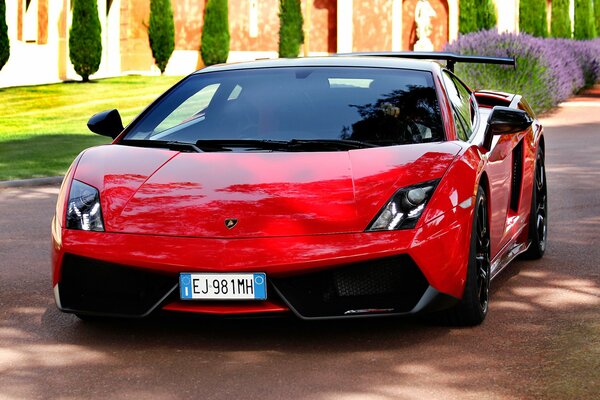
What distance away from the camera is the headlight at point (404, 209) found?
5.81 meters

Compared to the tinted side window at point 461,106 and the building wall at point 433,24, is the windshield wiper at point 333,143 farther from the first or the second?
the building wall at point 433,24

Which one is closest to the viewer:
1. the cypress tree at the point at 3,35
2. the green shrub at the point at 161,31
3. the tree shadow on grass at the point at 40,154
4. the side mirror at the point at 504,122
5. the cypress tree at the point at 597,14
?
the side mirror at the point at 504,122

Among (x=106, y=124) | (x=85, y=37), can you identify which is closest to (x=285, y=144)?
(x=106, y=124)

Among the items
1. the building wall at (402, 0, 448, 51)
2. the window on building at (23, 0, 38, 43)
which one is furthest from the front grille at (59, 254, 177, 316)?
the building wall at (402, 0, 448, 51)

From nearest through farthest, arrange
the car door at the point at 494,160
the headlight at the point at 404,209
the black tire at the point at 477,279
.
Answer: the headlight at the point at 404,209, the black tire at the point at 477,279, the car door at the point at 494,160

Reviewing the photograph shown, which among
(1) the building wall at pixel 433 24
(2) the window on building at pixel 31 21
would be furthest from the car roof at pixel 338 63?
(1) the building wall at pixel 433 24

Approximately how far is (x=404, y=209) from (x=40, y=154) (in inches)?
510

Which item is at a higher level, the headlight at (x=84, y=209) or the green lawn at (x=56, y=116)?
the headlight at (x=84, y=209)

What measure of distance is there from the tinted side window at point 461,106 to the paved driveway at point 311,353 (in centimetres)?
98

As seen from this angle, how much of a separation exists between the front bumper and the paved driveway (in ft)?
0.76

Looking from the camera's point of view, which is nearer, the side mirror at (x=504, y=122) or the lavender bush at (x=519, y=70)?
the side mirror at (x=504, y=122)

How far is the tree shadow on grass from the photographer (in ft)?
50.8

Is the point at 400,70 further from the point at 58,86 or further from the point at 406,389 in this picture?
the point at 58,86

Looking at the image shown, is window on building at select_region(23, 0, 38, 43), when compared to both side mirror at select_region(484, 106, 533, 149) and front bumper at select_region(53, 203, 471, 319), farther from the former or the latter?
front bumper at select_region(53, 203, 471, 319)
